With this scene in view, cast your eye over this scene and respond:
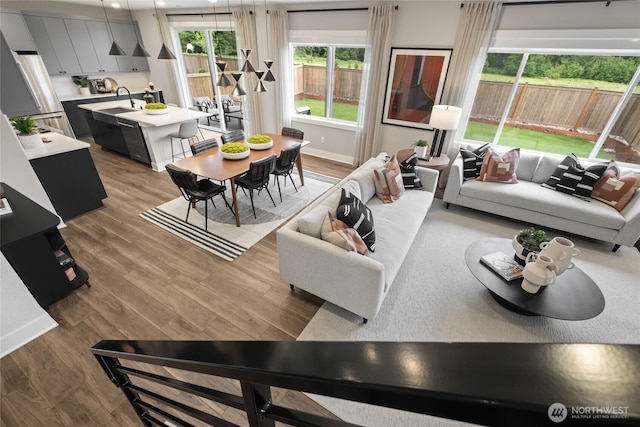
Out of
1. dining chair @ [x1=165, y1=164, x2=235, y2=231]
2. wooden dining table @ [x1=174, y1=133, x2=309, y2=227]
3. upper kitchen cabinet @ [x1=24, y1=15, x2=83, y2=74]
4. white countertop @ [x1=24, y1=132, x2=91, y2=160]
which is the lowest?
dining chair @ [x1=165, y1=164, x2=235, y2=231]

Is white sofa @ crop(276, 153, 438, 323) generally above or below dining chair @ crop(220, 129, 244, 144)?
below

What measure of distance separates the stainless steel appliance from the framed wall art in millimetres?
6282

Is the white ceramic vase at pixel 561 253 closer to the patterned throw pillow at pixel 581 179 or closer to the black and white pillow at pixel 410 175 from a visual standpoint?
the black and white pillow at pixel 410 175

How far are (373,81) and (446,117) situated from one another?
1.49 m

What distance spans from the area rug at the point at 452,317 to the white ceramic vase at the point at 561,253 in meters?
0.58

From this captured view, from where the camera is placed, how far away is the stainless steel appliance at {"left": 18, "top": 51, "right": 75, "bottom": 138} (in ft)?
17.2

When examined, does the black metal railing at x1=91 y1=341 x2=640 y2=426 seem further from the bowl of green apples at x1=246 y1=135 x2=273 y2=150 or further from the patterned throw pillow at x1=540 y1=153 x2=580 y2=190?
the patterned throw pillow at x1=540 y1=153 x2=580 y2=190

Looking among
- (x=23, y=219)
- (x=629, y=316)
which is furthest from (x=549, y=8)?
(x=23, y=219)

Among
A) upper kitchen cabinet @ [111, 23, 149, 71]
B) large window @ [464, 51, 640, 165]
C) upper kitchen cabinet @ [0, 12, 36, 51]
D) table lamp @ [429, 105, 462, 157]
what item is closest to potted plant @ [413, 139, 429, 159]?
table lamp @ [429, 105, 462, 157]

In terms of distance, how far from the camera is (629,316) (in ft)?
8.16

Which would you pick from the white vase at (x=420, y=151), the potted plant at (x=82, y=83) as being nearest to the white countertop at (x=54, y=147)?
the potted plant at (x=82, y=83)

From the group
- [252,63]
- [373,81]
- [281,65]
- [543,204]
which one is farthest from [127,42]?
[543,204]

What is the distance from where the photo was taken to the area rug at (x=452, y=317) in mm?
2250

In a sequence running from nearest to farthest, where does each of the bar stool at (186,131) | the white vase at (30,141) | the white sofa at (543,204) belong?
1. the white sofa at (543,204)
2. the white vase at (30,141)
3. the bar stool at (186,131)
